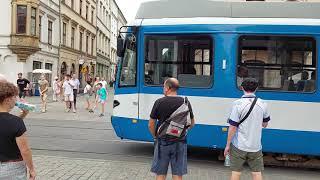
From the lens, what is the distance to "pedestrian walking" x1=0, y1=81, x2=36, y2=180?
3.89 metres

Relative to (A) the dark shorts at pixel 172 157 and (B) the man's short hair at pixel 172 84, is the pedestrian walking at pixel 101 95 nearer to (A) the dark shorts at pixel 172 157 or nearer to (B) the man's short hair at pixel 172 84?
(A) the dark shorts at pixel 172 157

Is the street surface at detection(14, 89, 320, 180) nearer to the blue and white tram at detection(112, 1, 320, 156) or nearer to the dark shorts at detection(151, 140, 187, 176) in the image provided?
the blue and white tram at detection(112, 1, 320, 156)

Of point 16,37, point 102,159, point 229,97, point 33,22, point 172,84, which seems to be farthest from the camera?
point 33,22

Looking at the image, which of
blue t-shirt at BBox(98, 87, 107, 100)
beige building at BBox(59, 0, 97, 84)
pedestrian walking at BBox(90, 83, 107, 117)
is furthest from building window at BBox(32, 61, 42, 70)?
blue t-shirt at BBox(98, 87, 107, 100)

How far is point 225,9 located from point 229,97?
1770 millimetres

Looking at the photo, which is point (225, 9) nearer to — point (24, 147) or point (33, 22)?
point (24, 147)

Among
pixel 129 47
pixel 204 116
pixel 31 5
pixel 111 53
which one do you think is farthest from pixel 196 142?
pixel 111 53

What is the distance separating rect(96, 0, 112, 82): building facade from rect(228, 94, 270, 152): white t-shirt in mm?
59821

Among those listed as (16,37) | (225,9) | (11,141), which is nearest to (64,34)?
(16,37)

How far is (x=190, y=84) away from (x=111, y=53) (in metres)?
79.3

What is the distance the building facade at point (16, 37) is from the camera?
3203cm

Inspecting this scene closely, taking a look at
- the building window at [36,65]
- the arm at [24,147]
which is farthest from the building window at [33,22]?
the arm at [24,147]

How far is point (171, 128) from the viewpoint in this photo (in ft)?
19.3

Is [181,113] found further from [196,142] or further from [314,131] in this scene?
[314,131]
